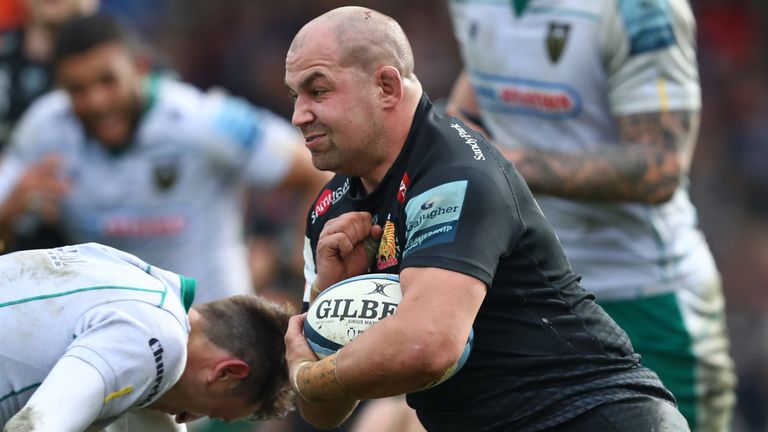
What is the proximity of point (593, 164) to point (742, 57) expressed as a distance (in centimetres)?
926

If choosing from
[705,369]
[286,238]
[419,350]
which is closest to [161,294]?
[419,350]

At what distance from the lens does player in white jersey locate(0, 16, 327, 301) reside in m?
7.71

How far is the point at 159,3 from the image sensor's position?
48.9 ft

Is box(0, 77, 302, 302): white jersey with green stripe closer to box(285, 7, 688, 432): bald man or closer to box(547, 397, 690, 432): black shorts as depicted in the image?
box(285, 7, 688, 432): bald man

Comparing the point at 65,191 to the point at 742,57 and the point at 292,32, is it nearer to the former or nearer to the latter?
the point at 292,32

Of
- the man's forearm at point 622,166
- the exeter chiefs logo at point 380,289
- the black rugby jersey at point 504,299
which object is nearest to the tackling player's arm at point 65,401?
the exeter chiefs logo at point 380,289

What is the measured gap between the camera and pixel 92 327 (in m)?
4.16

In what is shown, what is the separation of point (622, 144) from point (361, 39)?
1.82 meters

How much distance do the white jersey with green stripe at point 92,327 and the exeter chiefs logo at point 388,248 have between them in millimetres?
667

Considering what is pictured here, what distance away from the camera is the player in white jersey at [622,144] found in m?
5.59

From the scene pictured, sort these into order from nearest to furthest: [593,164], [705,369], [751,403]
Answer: [593,164]
[705,369]
[751,403]

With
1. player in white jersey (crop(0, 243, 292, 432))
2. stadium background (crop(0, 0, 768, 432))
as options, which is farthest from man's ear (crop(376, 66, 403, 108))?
stadium background (crop(0, 0, 768, 432))

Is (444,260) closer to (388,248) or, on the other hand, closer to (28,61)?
(388,248)

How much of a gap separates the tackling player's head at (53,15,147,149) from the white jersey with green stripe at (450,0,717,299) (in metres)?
2.35
